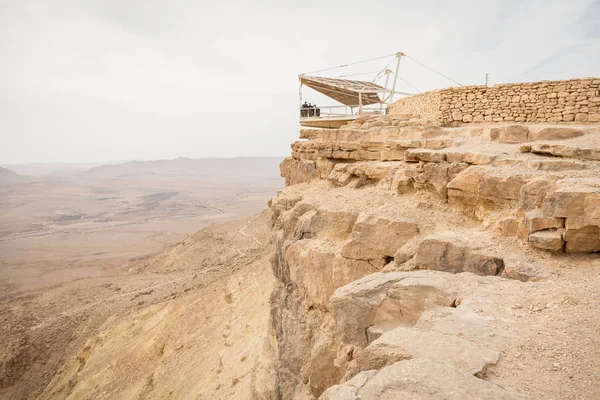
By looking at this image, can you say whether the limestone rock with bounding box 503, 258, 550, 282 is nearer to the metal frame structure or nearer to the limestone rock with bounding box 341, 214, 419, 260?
the limestone rock with bounding box 341, 214, 419, 260

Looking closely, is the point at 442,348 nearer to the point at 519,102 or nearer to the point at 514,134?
the point at 514,134

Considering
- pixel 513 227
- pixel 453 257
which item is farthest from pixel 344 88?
pixel 453 257

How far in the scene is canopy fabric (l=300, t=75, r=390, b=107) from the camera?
15.8 m

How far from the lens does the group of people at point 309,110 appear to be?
16.9 meters

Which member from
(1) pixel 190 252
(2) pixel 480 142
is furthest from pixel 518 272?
(1) pixel 190 252

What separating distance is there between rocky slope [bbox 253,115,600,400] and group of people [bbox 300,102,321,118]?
4829 millimetres

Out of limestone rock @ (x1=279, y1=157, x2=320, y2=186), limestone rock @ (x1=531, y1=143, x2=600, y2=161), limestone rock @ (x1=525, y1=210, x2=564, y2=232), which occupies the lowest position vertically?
limestone rock @ (x1=525, y1=210, x2=564, y2=232)

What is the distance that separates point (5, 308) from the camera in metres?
21.8

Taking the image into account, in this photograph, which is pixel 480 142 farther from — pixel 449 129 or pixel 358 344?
pixel 358 344

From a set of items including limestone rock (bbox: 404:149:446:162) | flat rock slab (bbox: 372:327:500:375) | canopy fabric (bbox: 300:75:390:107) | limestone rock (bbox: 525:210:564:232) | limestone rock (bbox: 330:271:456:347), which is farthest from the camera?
canopy fabric (bbox: 300:75:390:107)

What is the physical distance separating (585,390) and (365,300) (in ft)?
9.33

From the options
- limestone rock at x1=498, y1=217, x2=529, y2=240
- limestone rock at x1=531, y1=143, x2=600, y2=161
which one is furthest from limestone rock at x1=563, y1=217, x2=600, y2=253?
limestone rock at x1=531, y1=143, x2=600, y2=161

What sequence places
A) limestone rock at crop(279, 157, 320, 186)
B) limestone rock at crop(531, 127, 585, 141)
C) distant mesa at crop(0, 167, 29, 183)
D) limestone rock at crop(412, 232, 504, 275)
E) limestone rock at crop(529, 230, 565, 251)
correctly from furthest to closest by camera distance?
distant mesa at crop(0, 167, 29, 183)
limestone rock at crop(279, 157, 320, 186)
limestone rock at crop(531, 127, 585, 141)
limestone rock at crop(412, 232, 504, 275)
limestone rock at crop(529, 230, 565, 251)

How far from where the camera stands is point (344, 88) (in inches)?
612
